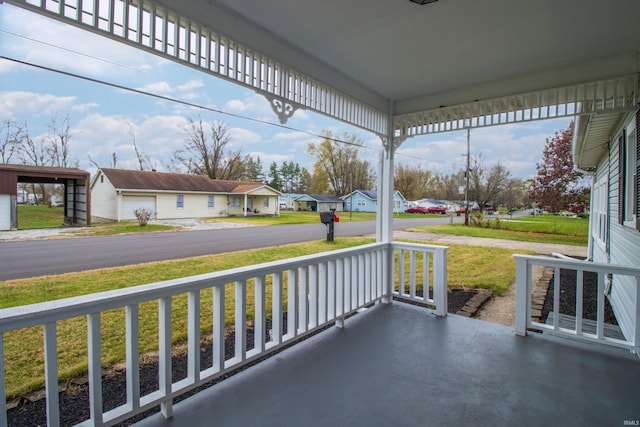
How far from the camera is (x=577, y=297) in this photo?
2725mm

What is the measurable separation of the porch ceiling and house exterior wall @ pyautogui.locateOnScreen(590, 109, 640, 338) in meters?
1.08

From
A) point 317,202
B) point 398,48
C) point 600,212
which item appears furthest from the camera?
point 600,212

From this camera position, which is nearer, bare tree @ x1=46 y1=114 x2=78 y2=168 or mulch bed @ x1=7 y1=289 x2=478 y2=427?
bare tree @ x1=46 y1=114 x2=78 y2=168

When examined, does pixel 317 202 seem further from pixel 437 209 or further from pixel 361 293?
pixel 437 209

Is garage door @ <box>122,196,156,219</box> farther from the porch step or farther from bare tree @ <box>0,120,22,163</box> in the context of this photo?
the porch step

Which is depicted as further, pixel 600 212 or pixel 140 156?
pixel 600 212

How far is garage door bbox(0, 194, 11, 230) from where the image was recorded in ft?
4.53

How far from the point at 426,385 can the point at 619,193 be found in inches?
133

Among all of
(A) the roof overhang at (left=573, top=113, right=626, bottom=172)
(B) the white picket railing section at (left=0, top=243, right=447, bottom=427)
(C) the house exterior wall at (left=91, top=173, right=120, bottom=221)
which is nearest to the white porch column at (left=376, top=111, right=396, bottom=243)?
(B) the white picket railing section at (left=0, top=243, right=447, bottom=427)

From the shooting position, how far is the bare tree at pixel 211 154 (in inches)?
79.6

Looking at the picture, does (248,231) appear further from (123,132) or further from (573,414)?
(573,414)

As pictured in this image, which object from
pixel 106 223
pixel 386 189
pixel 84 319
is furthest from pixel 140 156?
pixel 386 189

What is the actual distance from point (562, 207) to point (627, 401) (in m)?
2.77

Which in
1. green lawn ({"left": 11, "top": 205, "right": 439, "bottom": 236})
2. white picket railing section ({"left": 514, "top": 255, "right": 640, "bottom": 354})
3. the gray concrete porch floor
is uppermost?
green lawn ({"left": 11, "top": 205, "right": 439, "bottom": 236})
